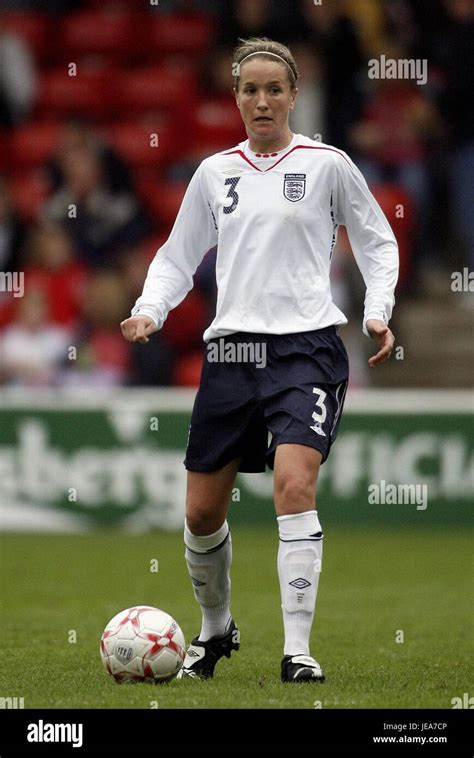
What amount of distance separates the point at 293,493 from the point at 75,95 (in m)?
11.2

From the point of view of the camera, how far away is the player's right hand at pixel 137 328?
5660 mm

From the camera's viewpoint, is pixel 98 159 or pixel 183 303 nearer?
pixel 183 303

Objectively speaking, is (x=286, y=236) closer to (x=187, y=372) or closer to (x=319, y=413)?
(x=319, y=413)

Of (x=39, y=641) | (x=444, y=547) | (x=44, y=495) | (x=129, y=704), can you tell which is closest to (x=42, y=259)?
(x=44, y=495)

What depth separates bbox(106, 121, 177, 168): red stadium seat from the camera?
598 inches

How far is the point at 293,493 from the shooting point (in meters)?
Answer: 5.38

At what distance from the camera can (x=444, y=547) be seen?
36.6 feet

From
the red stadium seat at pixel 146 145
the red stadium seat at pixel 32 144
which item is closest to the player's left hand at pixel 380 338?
the red stadium seat at pixel 146 145

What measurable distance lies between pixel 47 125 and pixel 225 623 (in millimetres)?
10778

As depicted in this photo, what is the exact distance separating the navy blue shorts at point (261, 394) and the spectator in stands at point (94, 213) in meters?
7.92

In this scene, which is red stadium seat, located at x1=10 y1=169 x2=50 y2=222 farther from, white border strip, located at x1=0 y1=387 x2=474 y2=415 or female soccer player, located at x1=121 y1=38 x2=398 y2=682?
female soccer player, located at x1=121 y1=38 x2=398 y2=682

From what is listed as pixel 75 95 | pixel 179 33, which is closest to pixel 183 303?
pixel 75 95

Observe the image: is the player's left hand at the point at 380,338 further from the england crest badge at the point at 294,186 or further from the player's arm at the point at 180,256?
the player's arm at the point at 180,256

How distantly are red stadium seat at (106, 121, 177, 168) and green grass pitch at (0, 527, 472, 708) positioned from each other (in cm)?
463
